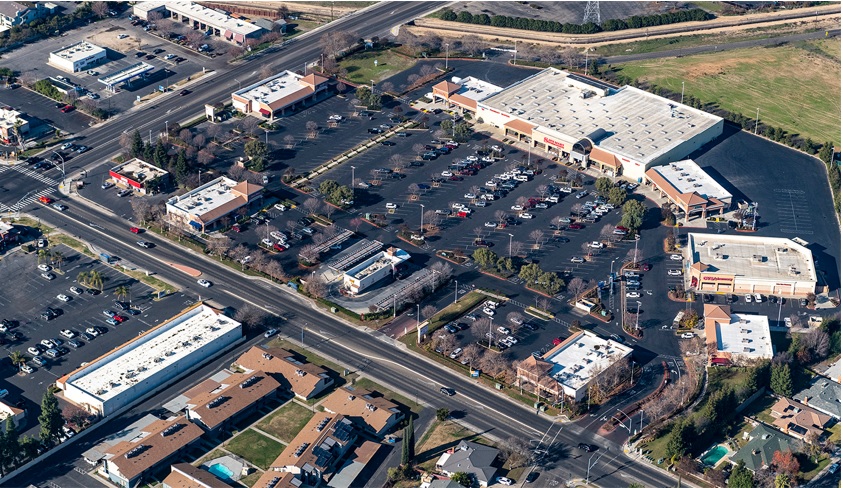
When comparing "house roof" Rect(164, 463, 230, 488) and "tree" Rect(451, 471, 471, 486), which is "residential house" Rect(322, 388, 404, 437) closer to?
"tree" Rect(451, 471, 471, 486)

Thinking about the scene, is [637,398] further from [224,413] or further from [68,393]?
[68,393]

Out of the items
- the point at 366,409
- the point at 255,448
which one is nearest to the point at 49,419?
the point at 255,448

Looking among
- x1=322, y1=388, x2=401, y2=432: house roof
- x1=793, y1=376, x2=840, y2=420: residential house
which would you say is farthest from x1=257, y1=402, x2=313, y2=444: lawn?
x1=793, y1=376, x2=840, y2=420: residential house

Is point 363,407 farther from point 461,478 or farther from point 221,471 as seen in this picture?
point 221,471

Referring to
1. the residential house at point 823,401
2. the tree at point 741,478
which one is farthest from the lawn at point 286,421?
the residential house at point 823,401

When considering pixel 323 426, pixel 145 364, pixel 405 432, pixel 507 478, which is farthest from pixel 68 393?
pixel 507 478
